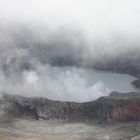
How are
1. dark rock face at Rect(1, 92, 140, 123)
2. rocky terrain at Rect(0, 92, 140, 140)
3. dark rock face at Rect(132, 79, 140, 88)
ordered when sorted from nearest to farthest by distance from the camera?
rocky terrain at Rect(0, 92, 140, 140) → dark rock face at Rect(1, 92, 140, 123) → dark rock face at Rect(132, 79, 140, 88)

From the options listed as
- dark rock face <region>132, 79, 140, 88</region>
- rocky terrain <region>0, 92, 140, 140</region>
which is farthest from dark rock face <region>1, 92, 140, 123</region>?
dark rock face <region>132, 79, 140, 88</region>

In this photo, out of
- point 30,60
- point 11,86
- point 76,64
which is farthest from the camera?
point 76,64

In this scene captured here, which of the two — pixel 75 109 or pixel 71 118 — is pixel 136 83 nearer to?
pixel 75 109

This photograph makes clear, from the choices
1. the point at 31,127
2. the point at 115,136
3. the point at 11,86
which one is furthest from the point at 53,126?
the point at 11,86

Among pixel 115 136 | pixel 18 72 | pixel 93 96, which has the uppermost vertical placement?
pixel 18 72

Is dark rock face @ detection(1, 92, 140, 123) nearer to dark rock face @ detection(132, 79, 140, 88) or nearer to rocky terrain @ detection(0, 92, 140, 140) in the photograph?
rocky terrain @ detection(0, 92, 140, 140)

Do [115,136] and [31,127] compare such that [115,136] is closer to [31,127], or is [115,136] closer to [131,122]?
[131,122]

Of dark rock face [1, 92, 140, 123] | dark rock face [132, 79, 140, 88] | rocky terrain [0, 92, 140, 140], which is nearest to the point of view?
rocky terrain [0, 92, 140, 140]

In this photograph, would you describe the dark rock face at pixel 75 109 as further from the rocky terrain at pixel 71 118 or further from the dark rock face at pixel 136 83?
the dark rock face at pixel 136 83
